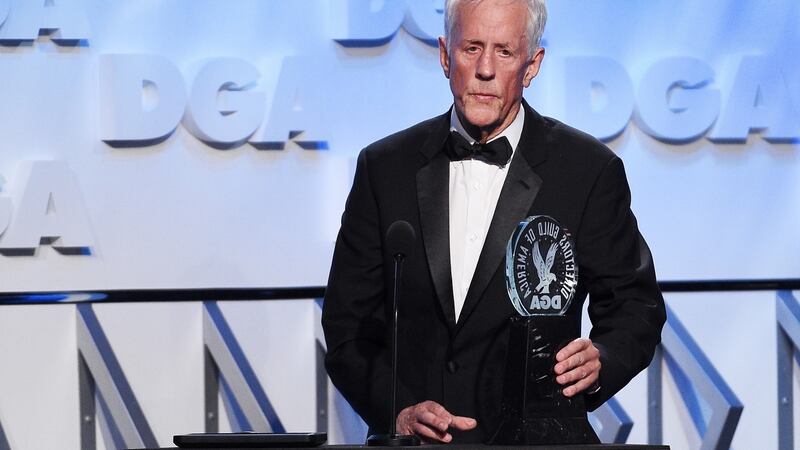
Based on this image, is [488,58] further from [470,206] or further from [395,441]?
[395,441]

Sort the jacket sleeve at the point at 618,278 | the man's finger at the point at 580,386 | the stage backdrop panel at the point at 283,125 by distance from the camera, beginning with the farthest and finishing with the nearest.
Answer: the stage backdrop panel at the point at 283,125 < the jacket sleeve at the point at 618,278 < the man's finger at the point at 580,386

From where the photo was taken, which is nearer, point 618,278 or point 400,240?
point 400,240

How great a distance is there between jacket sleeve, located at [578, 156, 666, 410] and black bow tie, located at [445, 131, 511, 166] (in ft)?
0.61

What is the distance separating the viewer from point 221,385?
3.68 meters

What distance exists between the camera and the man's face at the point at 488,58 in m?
2.17

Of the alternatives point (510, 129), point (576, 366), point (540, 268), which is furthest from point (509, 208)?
point (576, 366)

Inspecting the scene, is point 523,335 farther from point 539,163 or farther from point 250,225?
point 250,225

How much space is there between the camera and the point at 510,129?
232 cm

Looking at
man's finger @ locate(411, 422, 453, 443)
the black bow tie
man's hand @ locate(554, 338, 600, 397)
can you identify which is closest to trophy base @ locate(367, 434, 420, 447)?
man's finger @ locate(411, 422, 453, 443)

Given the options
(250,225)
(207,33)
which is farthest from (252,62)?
(250,225)

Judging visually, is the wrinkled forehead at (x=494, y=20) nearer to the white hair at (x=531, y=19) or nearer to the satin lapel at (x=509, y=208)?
the white hair at (x=531, y=19)

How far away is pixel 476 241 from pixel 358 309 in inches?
10.6

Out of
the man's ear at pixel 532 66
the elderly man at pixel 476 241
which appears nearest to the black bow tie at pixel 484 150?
the elderly man at pixel 476 241

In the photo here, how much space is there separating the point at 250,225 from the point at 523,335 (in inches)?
78.6
